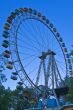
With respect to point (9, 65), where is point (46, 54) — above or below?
above

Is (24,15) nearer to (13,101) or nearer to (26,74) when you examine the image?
(26,74)

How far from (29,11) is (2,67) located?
16.4 meters

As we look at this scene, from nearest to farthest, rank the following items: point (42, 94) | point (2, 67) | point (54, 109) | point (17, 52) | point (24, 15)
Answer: point (2, 67) < point (54, 109) < point (17, 52) < point (42, 94) < point (24, 15)

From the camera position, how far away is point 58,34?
1994 inches

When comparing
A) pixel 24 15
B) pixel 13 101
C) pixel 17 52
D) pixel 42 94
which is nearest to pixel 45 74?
pixel 42 94

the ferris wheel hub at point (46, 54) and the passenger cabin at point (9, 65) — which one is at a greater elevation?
the ferris wheel hub at point (46, 54)

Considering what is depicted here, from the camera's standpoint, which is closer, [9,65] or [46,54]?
[9,65]

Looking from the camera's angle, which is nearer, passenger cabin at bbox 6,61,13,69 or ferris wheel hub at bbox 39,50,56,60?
passenger cabin at bbox 6,61,13,69

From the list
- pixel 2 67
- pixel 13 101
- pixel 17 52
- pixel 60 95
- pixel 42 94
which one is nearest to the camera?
pixel 2 67

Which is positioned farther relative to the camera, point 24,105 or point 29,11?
point 24,105

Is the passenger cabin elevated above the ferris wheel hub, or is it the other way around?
the ferris wheel hub

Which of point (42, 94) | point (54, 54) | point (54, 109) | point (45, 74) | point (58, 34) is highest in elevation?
point (58, 34)

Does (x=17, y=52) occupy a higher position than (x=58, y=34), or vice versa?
(x=58, y=34)

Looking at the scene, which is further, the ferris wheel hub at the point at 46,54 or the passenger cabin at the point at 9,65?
the ferris wheel hub at the point at 46,54
